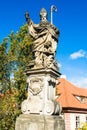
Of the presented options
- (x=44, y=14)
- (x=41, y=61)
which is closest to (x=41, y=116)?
(x=41, y=61)

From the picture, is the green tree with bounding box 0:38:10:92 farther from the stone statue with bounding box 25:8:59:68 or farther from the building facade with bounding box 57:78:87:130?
the stone statue with bounding box 25:8:59:68

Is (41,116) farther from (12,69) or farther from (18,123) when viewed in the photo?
(12,69)

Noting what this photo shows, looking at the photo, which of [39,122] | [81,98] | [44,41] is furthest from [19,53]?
[81,98]

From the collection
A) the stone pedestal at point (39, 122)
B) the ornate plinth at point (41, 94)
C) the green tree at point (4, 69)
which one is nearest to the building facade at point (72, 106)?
the green tree at point (4, 69)

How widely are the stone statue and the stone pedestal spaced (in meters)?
1.62

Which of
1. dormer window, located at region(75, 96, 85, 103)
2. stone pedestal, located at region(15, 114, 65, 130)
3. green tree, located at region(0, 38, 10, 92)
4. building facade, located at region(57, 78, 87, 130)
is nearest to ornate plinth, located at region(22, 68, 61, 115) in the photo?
stone pedestal, located at region(15, 114, 65, 130)

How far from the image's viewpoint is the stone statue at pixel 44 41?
899 centimetres

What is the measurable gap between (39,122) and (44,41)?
2.69 meters

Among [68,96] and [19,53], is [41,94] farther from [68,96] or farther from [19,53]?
[68,96]

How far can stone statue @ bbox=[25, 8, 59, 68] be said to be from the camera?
8.99 metres

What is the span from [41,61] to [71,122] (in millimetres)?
20809

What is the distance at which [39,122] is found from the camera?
26.5 ft

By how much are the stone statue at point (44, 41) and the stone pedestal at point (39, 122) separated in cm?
162

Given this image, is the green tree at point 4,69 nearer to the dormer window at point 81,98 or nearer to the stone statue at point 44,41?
the stone statue at point 44,41
